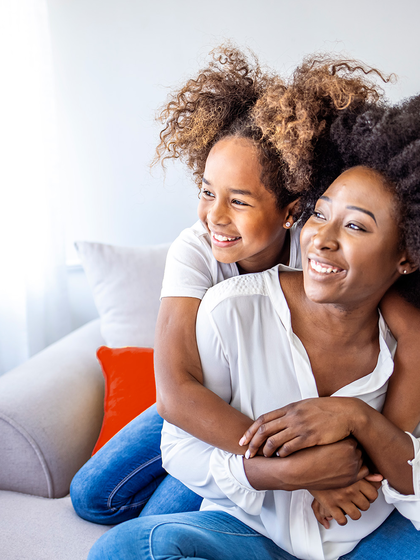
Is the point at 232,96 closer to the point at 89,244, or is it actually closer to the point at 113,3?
the point at 89,244

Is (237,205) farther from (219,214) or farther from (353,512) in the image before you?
(353,512)

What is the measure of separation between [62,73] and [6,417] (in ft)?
5.48

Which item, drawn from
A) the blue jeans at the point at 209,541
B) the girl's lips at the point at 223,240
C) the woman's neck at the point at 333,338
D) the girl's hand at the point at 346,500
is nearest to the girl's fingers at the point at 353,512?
the girl's hand at the point at 346,500

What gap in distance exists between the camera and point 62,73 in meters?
2.40

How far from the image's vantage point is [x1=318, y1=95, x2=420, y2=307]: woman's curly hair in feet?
3.17

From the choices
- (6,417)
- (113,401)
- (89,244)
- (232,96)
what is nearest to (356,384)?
(232,96)

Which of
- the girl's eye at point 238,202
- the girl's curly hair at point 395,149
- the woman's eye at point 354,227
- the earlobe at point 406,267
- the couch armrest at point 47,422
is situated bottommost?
the couch armrest at point 47,422

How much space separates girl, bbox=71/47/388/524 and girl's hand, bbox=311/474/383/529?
0.72ft

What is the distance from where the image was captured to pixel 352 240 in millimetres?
988

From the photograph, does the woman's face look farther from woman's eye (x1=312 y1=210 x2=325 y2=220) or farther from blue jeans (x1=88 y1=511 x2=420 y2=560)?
blue jeans (x1=88 y1=511 x2=420 y2=560)

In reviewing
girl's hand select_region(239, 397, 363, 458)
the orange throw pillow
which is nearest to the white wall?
the orange throw pillow

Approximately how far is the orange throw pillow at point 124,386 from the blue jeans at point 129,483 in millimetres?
106

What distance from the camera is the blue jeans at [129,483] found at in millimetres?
1368

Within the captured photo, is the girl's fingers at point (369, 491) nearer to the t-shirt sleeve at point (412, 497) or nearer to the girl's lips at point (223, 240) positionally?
the t-shirt sleeve at point (412, 497)
